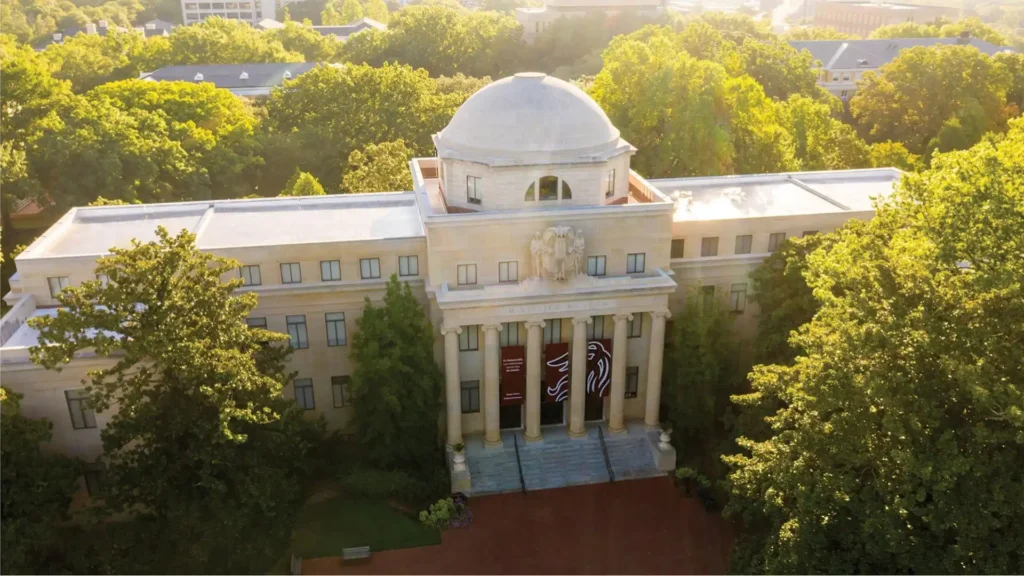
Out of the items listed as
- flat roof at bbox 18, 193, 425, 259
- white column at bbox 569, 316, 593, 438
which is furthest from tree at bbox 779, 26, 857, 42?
white column at bbox 569, 316, 593, 438

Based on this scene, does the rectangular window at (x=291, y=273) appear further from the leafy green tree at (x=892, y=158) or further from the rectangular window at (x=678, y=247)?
the leafy green tree at (x=892, y=158)

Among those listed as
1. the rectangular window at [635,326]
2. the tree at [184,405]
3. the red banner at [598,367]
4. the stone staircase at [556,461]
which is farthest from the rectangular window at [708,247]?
the tree at [184,405]

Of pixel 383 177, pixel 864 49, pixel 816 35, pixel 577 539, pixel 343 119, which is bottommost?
pixel 577 539

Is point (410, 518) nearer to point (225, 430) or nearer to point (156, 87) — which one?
point (225, 430)

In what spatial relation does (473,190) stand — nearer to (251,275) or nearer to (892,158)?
(251,275)

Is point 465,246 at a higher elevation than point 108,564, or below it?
higher

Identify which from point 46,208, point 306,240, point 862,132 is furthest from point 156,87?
point 862,132

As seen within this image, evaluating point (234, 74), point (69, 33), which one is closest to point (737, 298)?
point (234, 74)
